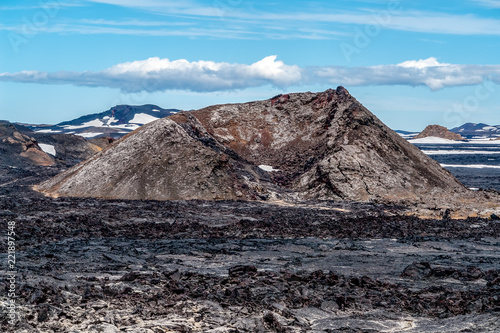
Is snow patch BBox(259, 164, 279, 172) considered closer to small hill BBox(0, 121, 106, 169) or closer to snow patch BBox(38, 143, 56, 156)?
small hill BBox(0, 121, 106, 169)

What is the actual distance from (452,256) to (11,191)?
103 ft

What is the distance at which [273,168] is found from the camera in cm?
4912

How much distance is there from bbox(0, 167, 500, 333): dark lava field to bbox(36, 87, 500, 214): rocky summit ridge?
8.40 metres

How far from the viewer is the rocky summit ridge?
38094 mm

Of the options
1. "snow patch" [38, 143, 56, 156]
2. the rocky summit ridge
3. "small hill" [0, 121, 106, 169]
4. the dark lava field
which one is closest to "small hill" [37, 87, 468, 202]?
the rocky summit ridge

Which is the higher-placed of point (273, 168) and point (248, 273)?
point (273, 168)

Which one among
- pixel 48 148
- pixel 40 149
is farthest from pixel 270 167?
pixel 48 148

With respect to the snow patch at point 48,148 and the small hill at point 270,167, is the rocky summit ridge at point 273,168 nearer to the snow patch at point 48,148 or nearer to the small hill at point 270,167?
the small hill at point 270,167

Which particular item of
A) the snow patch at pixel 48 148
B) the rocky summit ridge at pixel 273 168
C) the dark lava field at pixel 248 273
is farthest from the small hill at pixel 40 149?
the dark lava field at pixel 248 273

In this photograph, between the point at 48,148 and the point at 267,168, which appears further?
the point at 48,148

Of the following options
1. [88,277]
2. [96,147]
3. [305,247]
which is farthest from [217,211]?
[96,147]

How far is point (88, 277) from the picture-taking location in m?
15.0

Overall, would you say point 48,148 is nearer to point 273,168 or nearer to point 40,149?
point 40,149

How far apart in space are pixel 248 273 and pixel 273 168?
109ft
